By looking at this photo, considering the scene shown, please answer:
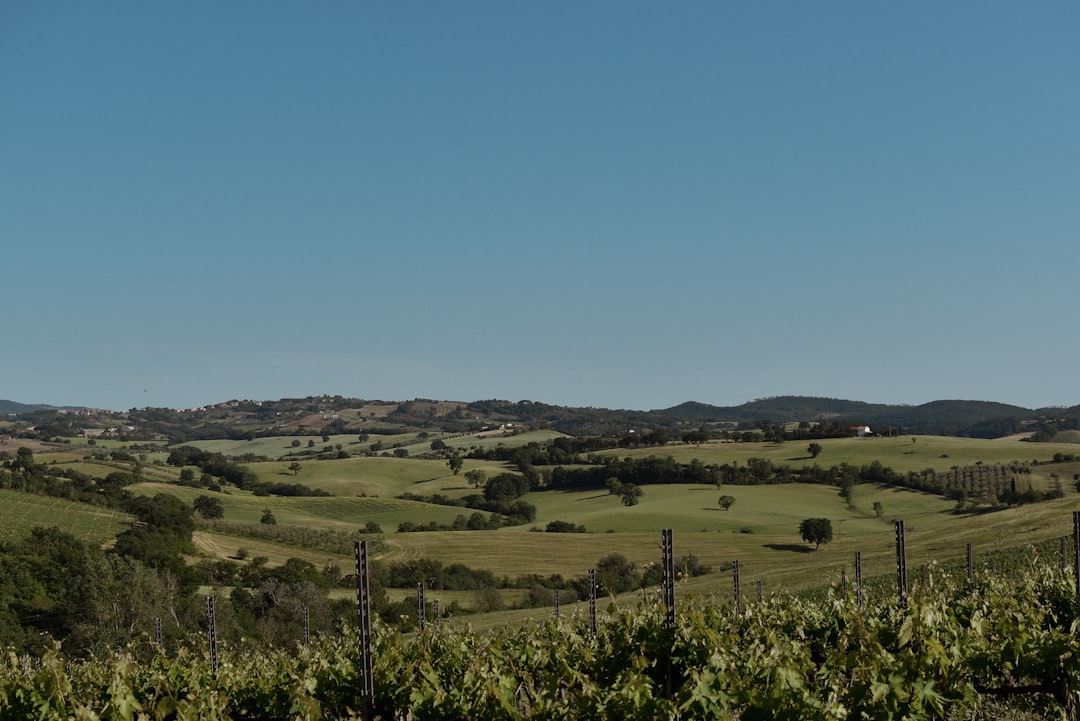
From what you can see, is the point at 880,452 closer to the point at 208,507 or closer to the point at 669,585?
the point at 208,507

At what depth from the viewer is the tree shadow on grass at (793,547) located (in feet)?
271

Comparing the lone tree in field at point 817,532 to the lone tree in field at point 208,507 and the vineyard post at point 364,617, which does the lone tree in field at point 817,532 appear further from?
the vineyard post at point 364,617

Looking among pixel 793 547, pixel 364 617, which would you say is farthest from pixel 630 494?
pixel 364 617

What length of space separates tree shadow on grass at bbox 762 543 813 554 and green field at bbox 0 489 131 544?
5388 centimetres

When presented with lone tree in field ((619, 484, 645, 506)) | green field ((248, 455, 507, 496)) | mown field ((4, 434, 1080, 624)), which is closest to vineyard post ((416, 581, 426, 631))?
mown field ((4, 434, 1080, 624))

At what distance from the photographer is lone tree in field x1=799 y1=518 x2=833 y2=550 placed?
3300 inches

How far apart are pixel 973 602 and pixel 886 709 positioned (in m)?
6.90

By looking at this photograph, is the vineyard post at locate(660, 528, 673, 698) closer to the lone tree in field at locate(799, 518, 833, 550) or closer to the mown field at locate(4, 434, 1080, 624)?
the mown field at locate(4, 434, 1080, 624)

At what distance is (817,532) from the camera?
84.0 m

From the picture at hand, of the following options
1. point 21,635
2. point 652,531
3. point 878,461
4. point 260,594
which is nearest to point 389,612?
point 260,594

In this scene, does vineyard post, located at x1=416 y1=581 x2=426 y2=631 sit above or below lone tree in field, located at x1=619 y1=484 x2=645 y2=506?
above

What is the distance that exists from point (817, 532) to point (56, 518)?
64.7 meters

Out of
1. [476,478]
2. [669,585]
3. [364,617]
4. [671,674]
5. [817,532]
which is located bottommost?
[817,532]

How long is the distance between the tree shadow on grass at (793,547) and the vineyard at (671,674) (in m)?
66.3
